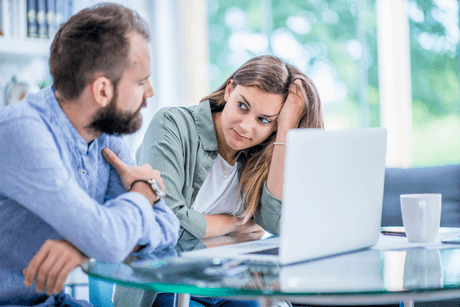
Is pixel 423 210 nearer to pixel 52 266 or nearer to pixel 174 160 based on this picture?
pixel 174 160

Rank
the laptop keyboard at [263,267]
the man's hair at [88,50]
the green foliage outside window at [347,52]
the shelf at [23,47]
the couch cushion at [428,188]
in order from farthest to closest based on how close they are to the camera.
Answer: the green foliage outside window at [347,52] < the shelf at [23,47] < the couch cushion at [428,188] < the man's hair at [88,50] < the laptop keyboard at [263,267]

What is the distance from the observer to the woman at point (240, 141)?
4.60ft

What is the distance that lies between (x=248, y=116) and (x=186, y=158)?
0.24 metres

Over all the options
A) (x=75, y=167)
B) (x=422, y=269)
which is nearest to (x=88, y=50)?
(x=75, y=167)

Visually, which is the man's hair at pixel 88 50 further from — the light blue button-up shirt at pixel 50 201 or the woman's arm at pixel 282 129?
the woman's arm at pixel 282 129

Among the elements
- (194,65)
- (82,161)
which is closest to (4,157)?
(82,161)

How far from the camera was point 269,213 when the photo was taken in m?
1.44

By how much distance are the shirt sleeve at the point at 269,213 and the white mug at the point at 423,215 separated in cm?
45

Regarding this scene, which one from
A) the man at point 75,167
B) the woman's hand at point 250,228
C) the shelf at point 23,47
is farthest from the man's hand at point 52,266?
the shelf at point 23,47

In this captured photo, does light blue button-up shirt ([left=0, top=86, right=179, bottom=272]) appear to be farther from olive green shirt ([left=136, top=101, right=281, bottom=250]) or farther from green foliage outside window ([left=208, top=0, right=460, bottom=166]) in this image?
green foliage outside window ([left=208, top=0, right=460, bottom=166])

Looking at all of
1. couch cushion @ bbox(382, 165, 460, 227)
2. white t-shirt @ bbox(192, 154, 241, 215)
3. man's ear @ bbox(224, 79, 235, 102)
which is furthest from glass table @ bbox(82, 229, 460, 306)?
couch cushion @ bbox(382, 165, 460, 227)

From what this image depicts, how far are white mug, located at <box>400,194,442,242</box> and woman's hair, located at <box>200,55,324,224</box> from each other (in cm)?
50

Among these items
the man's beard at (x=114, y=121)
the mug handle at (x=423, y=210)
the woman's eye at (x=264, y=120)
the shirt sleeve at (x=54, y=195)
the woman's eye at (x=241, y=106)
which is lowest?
the mug handle at (x=423, y=210)

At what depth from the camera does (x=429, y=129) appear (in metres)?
5.29
